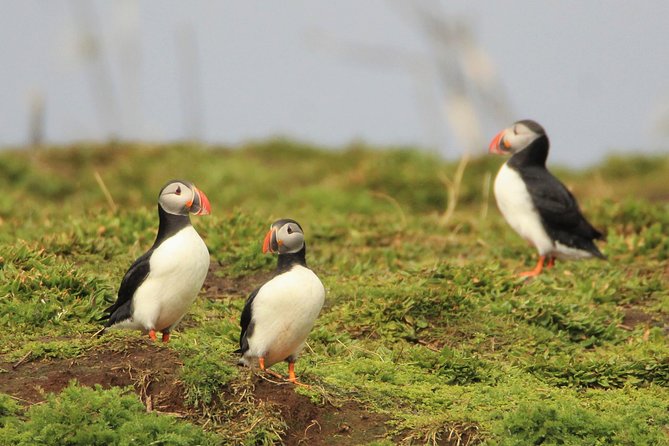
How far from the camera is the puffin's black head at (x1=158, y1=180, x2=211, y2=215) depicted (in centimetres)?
689

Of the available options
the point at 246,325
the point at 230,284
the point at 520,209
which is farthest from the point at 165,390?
the point at 520,209

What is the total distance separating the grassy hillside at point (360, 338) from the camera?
5.77 meters

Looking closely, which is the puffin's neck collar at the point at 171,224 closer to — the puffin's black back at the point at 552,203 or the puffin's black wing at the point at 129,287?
the puffin's black wing at the point at 129,287

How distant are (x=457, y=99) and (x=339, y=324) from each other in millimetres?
10665

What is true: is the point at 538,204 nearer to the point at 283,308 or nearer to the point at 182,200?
the point at 182,200

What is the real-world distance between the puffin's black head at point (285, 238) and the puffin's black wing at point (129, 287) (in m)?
0.76

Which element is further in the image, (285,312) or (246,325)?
(246,325)

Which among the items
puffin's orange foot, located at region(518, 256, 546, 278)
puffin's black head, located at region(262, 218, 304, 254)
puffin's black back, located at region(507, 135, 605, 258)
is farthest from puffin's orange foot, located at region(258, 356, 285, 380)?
puffin's black back, located at region(507, 135, 605, 258)

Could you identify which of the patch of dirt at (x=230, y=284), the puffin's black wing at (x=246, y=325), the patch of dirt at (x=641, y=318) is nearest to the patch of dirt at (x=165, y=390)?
the puffin's black wing at (x=246, y=325)

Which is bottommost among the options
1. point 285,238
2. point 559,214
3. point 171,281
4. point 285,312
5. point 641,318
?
point 641,318

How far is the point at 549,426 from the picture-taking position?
5.67 metres

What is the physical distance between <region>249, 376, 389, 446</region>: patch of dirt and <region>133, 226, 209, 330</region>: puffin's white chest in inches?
33.9

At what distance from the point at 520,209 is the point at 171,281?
415 cm

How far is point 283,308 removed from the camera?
622 cm
